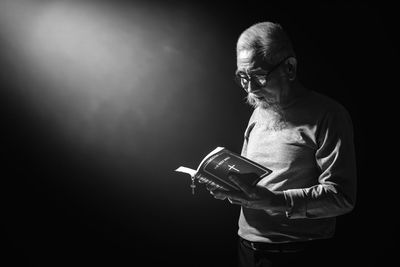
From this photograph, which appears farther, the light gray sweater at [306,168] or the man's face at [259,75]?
the man's face at [259,75]

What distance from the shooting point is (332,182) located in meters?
1.18

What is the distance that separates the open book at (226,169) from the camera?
1194 mm

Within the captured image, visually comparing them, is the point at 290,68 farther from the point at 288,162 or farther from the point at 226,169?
the point at 226,169

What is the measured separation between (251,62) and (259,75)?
0.06 metres

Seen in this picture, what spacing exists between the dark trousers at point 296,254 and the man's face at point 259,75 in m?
0.53

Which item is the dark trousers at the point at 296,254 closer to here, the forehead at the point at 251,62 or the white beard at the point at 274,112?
the white beard at the point at 274,112

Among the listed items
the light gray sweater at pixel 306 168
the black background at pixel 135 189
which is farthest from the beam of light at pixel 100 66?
the light gray sweater at pixel 306 168

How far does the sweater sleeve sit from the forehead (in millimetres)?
296

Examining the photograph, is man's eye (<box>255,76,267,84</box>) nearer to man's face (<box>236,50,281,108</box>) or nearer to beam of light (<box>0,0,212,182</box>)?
man's face (<box>236,50,281,108</box>)

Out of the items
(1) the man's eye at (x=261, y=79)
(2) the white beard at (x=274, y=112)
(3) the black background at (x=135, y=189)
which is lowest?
(3) the black background at (x=135, y=189)

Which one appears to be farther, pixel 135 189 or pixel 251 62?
pixel 135 189

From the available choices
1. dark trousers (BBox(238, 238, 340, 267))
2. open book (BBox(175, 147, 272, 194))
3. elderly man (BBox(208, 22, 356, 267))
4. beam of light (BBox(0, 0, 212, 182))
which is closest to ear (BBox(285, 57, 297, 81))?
elderly man (BBox(208, 22, 356, 267))

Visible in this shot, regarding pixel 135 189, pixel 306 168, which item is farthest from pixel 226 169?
pixel 135 189

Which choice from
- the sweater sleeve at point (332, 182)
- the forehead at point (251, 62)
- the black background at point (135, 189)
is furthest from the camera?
the black background at point (135, 189)
